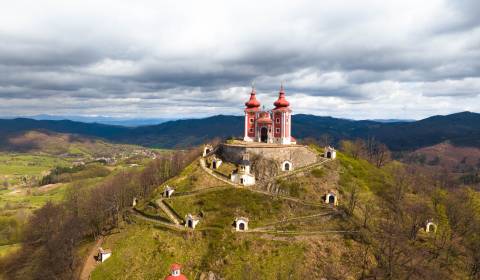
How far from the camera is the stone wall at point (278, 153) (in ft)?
315

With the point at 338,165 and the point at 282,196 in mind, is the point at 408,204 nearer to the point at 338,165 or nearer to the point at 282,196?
the point at 338,165

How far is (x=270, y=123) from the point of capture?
10612 cm

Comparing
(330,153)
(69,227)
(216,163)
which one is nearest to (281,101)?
(330,153)

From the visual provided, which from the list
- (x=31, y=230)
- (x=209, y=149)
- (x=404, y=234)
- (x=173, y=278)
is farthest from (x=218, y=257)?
(x=31, y=230)

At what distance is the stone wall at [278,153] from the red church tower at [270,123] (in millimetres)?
6770

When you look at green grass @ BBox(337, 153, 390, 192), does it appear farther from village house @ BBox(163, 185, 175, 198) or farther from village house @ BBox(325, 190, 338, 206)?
village house @ BBox(163, 185, 175, 198)

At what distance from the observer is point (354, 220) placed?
263 feet

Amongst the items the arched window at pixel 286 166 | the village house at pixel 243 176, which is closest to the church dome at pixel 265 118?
the arched window at pixel 286 166

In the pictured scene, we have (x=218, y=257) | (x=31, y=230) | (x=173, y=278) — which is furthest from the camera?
(x=31, y=230)

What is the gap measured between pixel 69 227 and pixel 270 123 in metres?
64.7

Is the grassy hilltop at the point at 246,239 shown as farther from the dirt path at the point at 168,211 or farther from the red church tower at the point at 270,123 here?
the red church tower at the point at 270,123

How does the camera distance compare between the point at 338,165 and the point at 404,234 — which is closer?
the point at 404,234

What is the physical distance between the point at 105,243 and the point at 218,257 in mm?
28707

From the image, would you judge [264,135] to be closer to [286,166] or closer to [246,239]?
[286,166]
